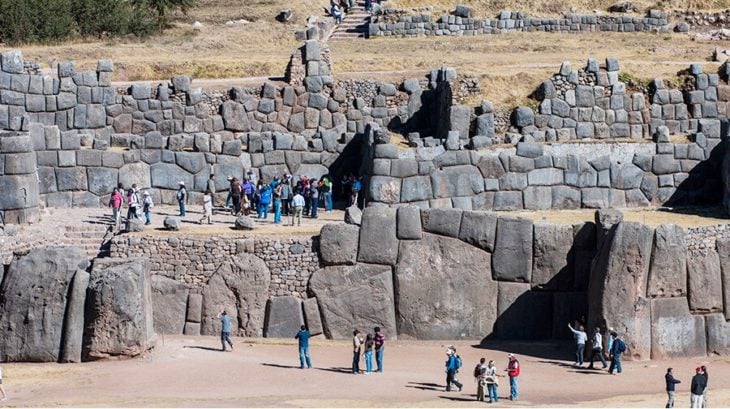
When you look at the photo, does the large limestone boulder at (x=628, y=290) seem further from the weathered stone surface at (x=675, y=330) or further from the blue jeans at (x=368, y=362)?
the blue jeans at (x=368, y=362)

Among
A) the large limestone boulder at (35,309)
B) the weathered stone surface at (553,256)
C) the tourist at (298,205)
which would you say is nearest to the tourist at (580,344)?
the weathered stone surface at (553,256)

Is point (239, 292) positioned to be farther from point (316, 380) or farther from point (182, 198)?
point (316, 380)

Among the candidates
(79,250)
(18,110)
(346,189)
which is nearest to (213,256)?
(79,250)

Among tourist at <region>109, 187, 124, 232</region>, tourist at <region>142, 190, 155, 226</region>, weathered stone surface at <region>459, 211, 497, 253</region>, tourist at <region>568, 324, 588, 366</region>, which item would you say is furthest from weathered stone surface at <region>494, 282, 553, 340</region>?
tourist at <region>109, 187, 124, 232</region>

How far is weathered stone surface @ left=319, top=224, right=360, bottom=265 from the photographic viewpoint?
46.2 meters

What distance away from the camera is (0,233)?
1842 inches

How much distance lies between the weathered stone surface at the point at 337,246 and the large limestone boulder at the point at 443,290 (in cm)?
119

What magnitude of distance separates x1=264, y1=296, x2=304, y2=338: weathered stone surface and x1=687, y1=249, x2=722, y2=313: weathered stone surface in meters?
9.23

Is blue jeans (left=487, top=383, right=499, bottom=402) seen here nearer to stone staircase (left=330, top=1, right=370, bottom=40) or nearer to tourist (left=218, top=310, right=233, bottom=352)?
tourist (left=218, top=310, right=233, bottom=352)

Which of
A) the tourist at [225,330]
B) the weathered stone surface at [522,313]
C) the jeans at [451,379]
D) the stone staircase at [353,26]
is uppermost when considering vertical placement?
the stone staircase at [353,26]

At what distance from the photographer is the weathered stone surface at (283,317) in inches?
1815

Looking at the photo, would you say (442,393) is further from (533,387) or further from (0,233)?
(0,233)

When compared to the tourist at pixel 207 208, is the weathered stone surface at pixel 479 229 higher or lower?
lower

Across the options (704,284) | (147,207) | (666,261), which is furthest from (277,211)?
(704,284)
